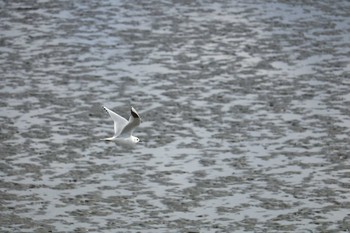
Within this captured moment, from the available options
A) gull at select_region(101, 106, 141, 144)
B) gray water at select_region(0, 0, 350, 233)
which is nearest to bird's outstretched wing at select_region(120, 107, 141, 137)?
gull at select_region(101, 106, 141, 144)

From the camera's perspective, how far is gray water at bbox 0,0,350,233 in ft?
106

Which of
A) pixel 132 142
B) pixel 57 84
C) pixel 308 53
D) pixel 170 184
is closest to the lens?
pixel 132 142

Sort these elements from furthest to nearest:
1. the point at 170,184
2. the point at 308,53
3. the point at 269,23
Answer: the point at 269,23 < the point at 308,53 < the point at 170,184

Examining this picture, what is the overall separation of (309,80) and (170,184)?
896cm

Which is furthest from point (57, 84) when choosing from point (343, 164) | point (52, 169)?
point (343, 164)

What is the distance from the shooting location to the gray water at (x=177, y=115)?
106 ft

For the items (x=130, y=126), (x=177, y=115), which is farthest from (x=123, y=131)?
(x=177, y=115)

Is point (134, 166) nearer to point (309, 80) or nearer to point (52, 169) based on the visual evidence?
point (52, 169)

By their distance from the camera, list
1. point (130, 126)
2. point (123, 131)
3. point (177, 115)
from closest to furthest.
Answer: point (130, 126), point (123, 131), point (177, 115)

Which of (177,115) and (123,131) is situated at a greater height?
(123,131)

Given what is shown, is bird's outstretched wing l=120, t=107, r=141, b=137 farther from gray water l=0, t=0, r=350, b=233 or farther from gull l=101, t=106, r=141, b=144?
gray water l=0, t=0, r=350, b=233

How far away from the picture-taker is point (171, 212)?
31953 millimetres

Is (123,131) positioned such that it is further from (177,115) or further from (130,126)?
(177,115)

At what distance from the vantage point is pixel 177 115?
38.6m
